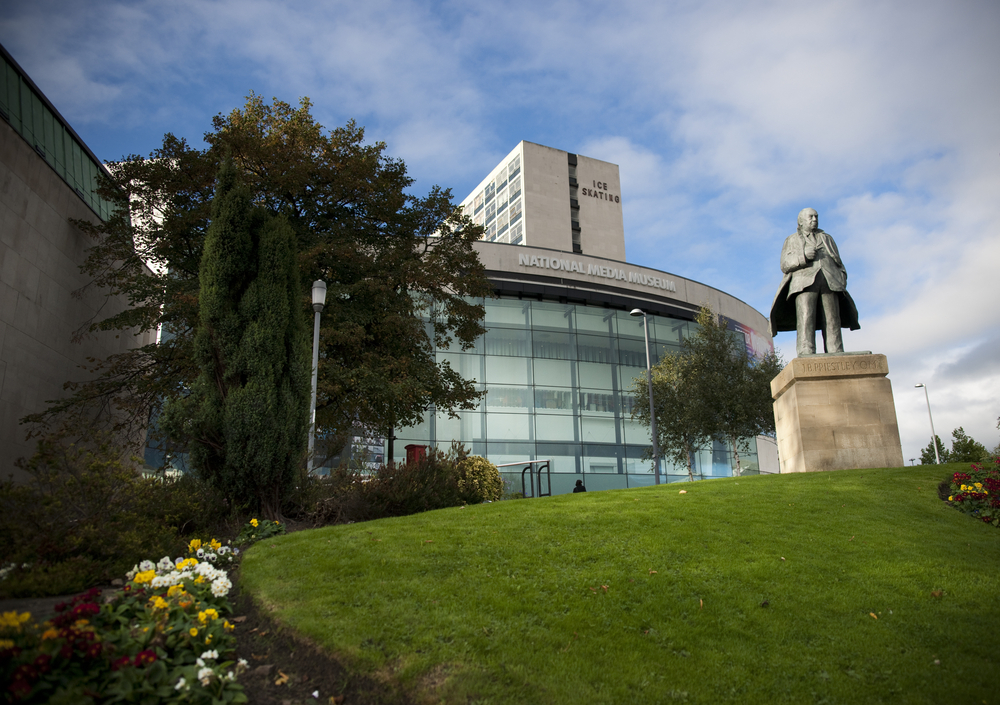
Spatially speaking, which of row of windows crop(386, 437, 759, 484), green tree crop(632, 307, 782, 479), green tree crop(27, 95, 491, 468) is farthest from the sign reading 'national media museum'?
green tree crop(27, 95, 491, 468)

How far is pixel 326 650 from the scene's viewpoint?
4.89m

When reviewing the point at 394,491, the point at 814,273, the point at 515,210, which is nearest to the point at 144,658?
the point at 394,491

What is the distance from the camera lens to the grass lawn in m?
4.64

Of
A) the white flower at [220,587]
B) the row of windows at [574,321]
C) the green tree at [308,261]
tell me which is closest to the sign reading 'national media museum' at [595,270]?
the row of windows at [574,321]

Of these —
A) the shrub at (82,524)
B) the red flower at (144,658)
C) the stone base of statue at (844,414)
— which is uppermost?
the stone base of statue at (844,414)

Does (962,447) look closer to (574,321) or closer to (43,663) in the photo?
(574,321)

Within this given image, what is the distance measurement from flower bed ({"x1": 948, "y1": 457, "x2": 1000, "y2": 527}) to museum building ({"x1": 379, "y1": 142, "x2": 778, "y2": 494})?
66.5 feet

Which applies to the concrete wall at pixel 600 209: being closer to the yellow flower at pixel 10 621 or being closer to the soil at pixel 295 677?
the soil at pixel 295 677

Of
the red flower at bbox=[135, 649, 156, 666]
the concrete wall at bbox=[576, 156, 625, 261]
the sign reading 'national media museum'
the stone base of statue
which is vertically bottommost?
the red flower at bbox=[135, 649, 156, 666]

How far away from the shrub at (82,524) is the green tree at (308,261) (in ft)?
24.6

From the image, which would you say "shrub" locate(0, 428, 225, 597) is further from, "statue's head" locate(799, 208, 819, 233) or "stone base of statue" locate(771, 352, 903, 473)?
"statue's head" locate(799, 208, 819, 233)

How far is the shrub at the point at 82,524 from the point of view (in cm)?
579

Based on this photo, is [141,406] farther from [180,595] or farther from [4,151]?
[180,595]

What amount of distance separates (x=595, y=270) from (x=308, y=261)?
868 inches
